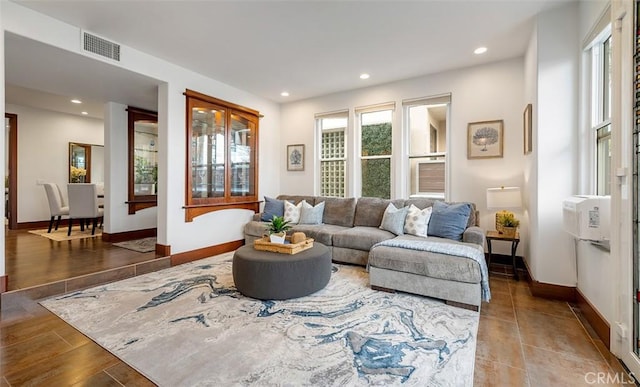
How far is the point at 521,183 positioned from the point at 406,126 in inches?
71.2

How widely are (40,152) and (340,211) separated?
6685 millimetres

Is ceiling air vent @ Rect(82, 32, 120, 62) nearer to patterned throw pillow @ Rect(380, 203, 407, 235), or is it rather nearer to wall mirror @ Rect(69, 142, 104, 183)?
patterned throw pillow @ Rect(380, 203, 407, 235)

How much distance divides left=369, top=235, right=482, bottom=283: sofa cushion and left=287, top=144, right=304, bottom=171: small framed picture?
10.2ft

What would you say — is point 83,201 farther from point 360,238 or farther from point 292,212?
point 360,238

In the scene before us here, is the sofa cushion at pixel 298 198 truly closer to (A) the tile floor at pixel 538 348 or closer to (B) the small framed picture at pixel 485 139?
(B) the small framed picture at pixel 485 139

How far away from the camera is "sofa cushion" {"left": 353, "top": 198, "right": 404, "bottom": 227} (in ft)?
14.1

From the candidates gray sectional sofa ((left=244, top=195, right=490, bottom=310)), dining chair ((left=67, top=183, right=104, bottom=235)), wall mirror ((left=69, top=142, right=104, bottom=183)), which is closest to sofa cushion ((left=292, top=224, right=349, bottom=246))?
gray sectional sofa ((left=244, top=195, right=490, bottom=310))

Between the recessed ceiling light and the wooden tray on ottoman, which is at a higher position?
the recessed ceiling light

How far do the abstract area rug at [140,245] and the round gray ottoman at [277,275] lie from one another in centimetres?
236

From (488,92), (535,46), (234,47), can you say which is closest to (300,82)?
(234,47)

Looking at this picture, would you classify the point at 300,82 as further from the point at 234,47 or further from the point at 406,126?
the point at 406,126

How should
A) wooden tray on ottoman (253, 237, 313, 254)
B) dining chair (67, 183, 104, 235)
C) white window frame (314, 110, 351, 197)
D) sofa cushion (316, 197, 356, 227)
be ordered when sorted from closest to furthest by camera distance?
wooden tray on ottoman (253, 237, 313, 254), sofa cushion (316, 197, 356, 227), dining chair (67, 183, 104, 235), white window frame (314, 110, 351, 197)

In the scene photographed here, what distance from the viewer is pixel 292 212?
15.9 feet

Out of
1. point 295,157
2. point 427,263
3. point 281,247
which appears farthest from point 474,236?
point 295,157
